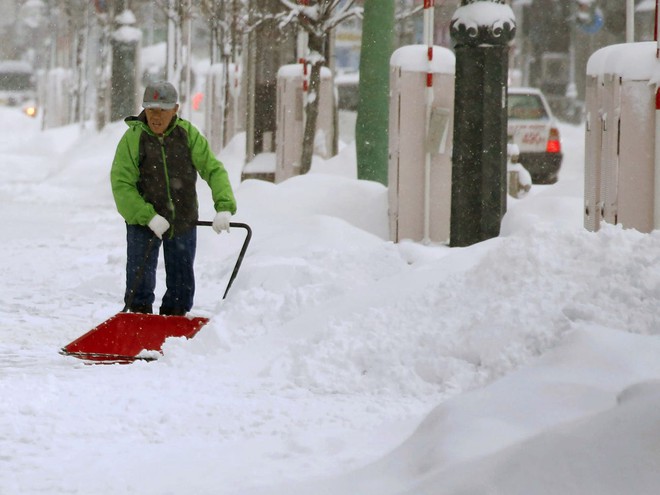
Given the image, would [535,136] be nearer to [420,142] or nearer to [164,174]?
[420,142]

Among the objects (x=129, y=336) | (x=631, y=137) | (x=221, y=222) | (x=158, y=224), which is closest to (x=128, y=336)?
(x=129, y=336)

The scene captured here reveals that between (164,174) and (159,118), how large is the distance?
0.33 metres

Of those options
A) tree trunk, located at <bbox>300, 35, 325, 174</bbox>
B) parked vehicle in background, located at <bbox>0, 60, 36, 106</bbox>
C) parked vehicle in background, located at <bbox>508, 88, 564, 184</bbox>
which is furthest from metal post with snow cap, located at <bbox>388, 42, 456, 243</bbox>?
parked vehicle in background, located at <bbox>0, 60, 36, 106</bbox>

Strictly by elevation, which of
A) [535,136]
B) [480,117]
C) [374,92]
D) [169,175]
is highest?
[374,92]

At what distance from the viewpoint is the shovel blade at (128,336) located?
292 inches

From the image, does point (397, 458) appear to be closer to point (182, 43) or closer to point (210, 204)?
point (210, 204)

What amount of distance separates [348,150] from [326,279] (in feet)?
30.6

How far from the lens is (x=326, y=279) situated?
8773 millimetres

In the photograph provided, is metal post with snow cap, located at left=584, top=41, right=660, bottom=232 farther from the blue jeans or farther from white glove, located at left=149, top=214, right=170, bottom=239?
white glove, located at left=149, top=214, right=170, bottom=239

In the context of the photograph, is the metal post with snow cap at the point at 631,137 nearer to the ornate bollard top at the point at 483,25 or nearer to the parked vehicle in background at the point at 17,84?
the ornate bollard top at the point at 483,25

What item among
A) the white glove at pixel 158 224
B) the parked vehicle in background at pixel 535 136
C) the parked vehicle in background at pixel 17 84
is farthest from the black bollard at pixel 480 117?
the parked vehicle in background at pixel 17 84

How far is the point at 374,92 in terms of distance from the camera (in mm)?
16359

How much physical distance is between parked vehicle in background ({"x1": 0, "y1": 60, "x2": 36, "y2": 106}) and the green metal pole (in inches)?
1952

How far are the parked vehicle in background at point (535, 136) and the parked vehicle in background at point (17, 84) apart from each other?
153ft
